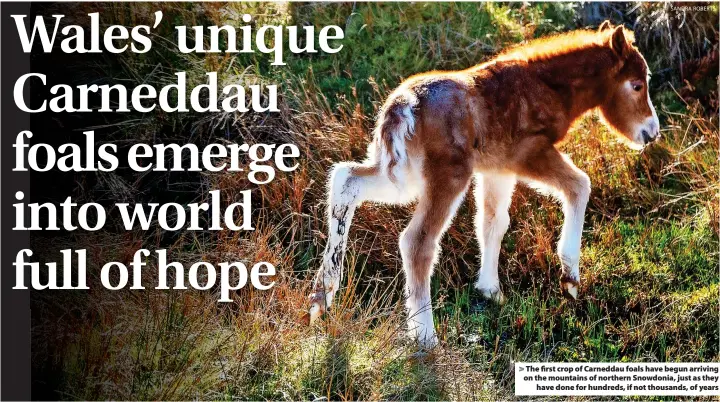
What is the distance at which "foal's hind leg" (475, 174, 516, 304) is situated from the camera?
6777 mm

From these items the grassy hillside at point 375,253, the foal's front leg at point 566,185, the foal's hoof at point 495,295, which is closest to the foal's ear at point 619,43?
the foal's front leg at point 566,185

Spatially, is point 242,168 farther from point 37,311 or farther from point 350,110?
point 37,311

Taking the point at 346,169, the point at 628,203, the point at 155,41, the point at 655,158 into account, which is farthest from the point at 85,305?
the point at 655,158

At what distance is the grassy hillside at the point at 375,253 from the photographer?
5773 millimetres

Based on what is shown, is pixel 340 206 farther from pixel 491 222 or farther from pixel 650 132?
pixel 650 132

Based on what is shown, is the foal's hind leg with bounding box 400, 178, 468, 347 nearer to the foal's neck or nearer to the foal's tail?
the foal's tail

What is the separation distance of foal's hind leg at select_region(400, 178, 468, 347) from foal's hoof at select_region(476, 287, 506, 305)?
37.4 inches

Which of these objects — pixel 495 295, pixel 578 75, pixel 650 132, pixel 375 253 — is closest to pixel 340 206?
pixel 375 253

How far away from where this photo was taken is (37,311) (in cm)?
621

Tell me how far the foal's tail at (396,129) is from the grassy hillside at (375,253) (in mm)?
821

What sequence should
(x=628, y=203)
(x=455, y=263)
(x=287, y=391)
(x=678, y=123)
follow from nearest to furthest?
(x=287, y=391) → (x=455, y=263) → (x=628, y=203) → (x=678, y=123)

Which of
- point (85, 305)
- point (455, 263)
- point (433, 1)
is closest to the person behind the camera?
point (85, 305)

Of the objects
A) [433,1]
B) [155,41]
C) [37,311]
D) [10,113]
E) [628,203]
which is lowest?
[37,311]

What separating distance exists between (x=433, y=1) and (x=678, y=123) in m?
2.49
